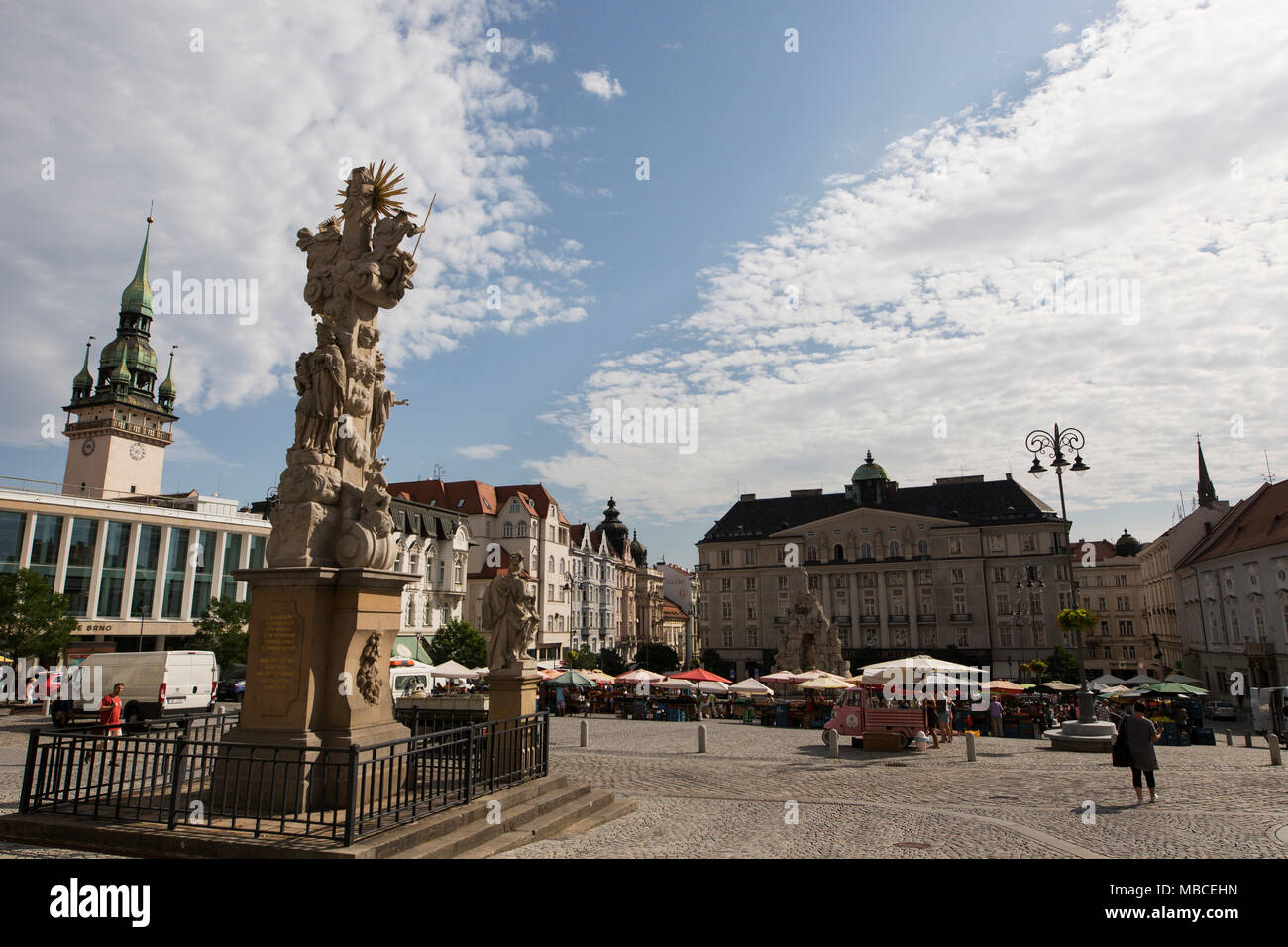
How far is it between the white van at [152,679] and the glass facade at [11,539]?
20.5 meters

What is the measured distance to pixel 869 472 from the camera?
8788cm

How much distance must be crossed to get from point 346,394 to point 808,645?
32.8 metres

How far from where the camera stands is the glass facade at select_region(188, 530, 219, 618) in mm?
49094

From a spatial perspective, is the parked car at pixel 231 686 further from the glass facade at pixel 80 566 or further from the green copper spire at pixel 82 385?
the green copper spire at pixel 82 385

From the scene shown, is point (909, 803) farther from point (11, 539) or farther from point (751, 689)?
point (11, 539)

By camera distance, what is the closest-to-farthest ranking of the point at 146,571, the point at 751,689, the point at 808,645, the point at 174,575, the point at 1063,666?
1. the point at 751,689
2. the point at 808,645
3. the point at 146,571
4. the point at 174,575
5. the point at 1063,666

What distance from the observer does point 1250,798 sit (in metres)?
13.1

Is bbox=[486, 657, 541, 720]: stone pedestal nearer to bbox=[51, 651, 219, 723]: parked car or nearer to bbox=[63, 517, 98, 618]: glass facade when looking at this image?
bbox=[51, 651, 219, 723]: parked car

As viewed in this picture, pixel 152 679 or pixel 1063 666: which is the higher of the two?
pixel 152 679

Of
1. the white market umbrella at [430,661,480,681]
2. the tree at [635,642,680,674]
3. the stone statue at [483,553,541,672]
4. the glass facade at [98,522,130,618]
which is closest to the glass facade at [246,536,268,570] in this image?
the glass facade at [98,522,130,618]

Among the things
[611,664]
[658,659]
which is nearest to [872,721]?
[611,664]

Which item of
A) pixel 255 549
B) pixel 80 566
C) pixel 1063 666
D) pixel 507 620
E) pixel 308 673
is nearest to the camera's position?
pixel 308 673
